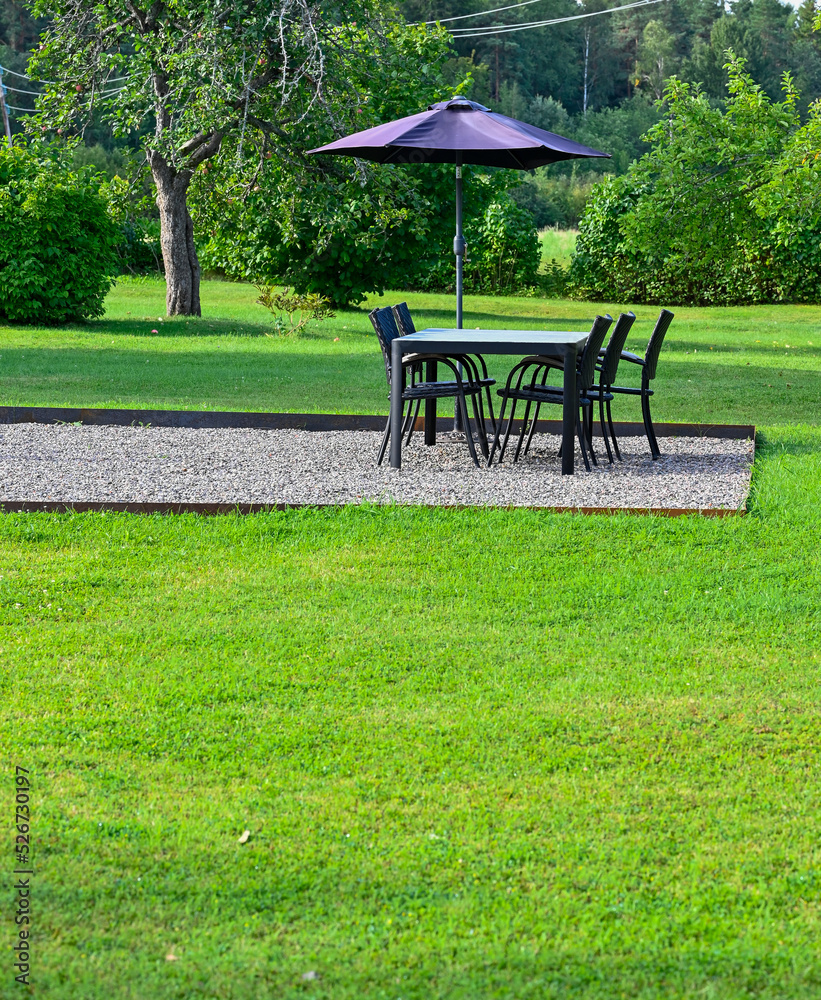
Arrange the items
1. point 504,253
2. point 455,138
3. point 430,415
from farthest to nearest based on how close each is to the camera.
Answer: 1. point 504,253
2. point 430,415
3. point 455,138

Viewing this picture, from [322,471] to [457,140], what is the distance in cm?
269

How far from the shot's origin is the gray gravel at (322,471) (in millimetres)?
6547

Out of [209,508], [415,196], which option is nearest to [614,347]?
[209,508]

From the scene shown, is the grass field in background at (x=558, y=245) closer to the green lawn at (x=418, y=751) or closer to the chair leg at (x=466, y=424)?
the chair leg at (x=466, y=424)

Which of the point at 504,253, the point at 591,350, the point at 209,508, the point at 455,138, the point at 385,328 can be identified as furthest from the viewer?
the point at 504,253

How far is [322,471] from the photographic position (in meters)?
7.42

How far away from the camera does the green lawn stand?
7.95ft

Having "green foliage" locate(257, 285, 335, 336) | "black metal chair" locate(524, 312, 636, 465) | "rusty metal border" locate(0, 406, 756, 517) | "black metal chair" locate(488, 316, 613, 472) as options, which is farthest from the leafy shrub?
"black metal chair" locate(488, 316, 613, 472)

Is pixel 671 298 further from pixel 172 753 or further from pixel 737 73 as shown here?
pixel 172 753

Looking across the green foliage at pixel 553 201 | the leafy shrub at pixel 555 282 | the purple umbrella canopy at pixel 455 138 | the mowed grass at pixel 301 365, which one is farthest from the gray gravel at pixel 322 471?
the green foliage at pixel 553 201

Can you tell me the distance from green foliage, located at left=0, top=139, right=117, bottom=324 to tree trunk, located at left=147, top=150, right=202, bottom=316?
3.01ft

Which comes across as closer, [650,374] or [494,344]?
[494,344]

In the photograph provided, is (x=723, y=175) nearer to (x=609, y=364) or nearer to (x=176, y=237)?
(x=176, y=237)

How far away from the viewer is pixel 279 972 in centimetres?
235
